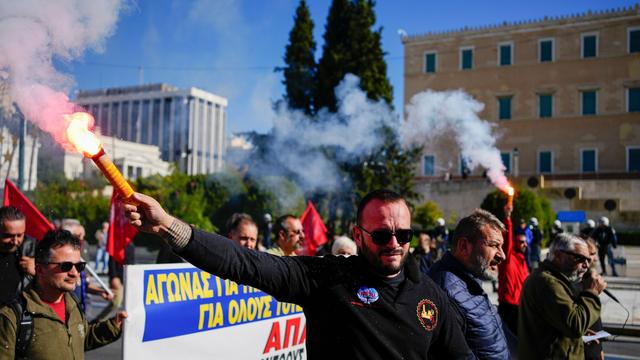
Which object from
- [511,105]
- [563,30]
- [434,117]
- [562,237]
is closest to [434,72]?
[511,105]

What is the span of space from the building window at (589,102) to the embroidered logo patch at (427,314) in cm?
4379

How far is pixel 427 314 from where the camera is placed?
2.82m

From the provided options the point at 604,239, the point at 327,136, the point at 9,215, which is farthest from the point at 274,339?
the point at 327,136

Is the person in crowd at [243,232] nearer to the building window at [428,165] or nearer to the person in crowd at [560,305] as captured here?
the person in crowd at [560,305]

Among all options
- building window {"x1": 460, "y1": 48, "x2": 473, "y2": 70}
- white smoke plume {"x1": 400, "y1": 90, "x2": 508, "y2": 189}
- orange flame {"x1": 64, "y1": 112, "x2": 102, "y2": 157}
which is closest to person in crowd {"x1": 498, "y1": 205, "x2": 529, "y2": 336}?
orange flame {"x1": 64, "y1": 112, "x2": 102, "y2": 157}

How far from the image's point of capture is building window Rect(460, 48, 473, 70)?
148ft

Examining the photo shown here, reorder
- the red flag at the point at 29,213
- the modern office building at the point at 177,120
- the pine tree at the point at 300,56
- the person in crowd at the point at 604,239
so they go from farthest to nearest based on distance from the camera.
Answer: the pine tree at the point at 300,56 → the person in crowd at the point at 604,239 → the modern office building at the point at 177,120 → the red flag at the point at 29,213

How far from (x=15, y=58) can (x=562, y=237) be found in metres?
3.92

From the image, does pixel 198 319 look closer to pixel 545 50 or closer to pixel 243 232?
pixel 243 232

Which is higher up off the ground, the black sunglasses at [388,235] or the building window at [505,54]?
the building window at [505,54]

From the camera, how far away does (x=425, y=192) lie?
1480 inches

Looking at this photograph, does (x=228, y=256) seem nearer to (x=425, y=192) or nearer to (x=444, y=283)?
(x=444, y=283)

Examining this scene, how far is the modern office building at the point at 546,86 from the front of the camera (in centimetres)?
4128

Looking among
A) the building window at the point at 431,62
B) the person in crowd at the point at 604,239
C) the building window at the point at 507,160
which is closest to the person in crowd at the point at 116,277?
the person in crowd at the point at 604,239
